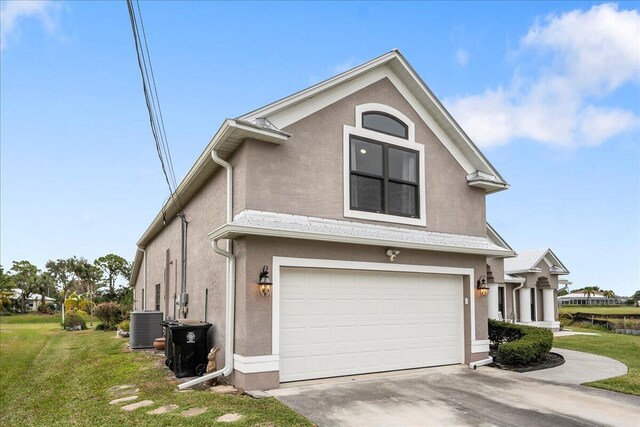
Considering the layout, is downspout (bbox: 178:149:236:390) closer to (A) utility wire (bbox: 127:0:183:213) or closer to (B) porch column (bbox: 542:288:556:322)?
(A) utility wire (bbox: 127:0:183:213)

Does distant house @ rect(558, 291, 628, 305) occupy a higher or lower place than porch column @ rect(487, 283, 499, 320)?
lower

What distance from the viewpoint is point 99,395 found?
26.1 feet

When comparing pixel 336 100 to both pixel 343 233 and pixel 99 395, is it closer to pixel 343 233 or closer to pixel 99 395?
pixel 343 233

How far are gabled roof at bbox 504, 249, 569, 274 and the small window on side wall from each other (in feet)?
48.5

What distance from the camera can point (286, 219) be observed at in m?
8.41

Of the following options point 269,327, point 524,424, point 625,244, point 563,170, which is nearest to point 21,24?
point 269,327

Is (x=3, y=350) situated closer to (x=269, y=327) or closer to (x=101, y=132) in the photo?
(x=101, y=132)

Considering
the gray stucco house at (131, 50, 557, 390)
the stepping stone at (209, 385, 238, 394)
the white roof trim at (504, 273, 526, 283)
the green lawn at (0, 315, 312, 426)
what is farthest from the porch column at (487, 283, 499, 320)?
the stepping stone at (209, 385, 238, 394)

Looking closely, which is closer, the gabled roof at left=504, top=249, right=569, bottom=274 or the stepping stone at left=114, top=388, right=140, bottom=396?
the stepping stone at left=114, top=388, right=140, bottom=396

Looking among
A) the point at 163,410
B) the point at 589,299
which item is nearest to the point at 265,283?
the point at 163,410

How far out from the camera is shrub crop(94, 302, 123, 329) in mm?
25656

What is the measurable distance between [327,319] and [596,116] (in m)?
18.0

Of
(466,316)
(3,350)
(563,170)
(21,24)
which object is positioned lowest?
(3,350)

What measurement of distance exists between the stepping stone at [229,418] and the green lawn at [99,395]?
9 cm
